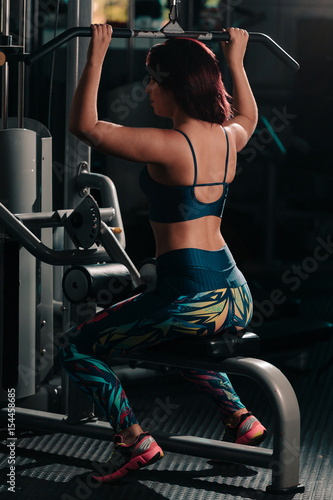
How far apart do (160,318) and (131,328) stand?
105mm

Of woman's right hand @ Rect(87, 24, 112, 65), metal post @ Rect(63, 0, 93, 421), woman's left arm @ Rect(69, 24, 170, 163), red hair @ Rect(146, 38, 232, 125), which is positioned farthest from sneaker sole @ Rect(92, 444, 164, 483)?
woman's right hand @ Rect(87, 24, 112, 65)

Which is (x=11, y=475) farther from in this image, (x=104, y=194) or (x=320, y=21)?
(x=320, y=21)

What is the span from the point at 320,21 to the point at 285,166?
124cm

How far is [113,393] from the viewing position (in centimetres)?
245

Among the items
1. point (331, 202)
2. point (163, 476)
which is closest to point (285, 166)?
point (331, 202)

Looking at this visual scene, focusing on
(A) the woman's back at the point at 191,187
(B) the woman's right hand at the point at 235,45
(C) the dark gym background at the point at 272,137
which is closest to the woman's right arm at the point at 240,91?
(B) the woman's right hand at the point at 235,45

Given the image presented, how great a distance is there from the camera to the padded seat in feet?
7.71

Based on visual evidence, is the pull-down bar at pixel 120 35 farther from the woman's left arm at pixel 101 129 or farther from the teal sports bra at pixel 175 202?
the teal sports bra at pixel 175 202

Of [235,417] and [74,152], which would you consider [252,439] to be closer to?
[235,417]

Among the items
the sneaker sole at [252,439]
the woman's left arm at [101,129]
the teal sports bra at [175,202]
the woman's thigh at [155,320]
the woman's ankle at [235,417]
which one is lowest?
the sneaker sole at [252,439]

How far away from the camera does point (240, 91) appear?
2.58 meters

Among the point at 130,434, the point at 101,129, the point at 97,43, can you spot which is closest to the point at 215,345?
the point at 130,434

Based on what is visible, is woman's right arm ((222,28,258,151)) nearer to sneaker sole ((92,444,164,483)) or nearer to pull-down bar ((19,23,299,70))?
pull-down bar ((19,23,299,70))

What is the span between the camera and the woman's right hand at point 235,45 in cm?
247
